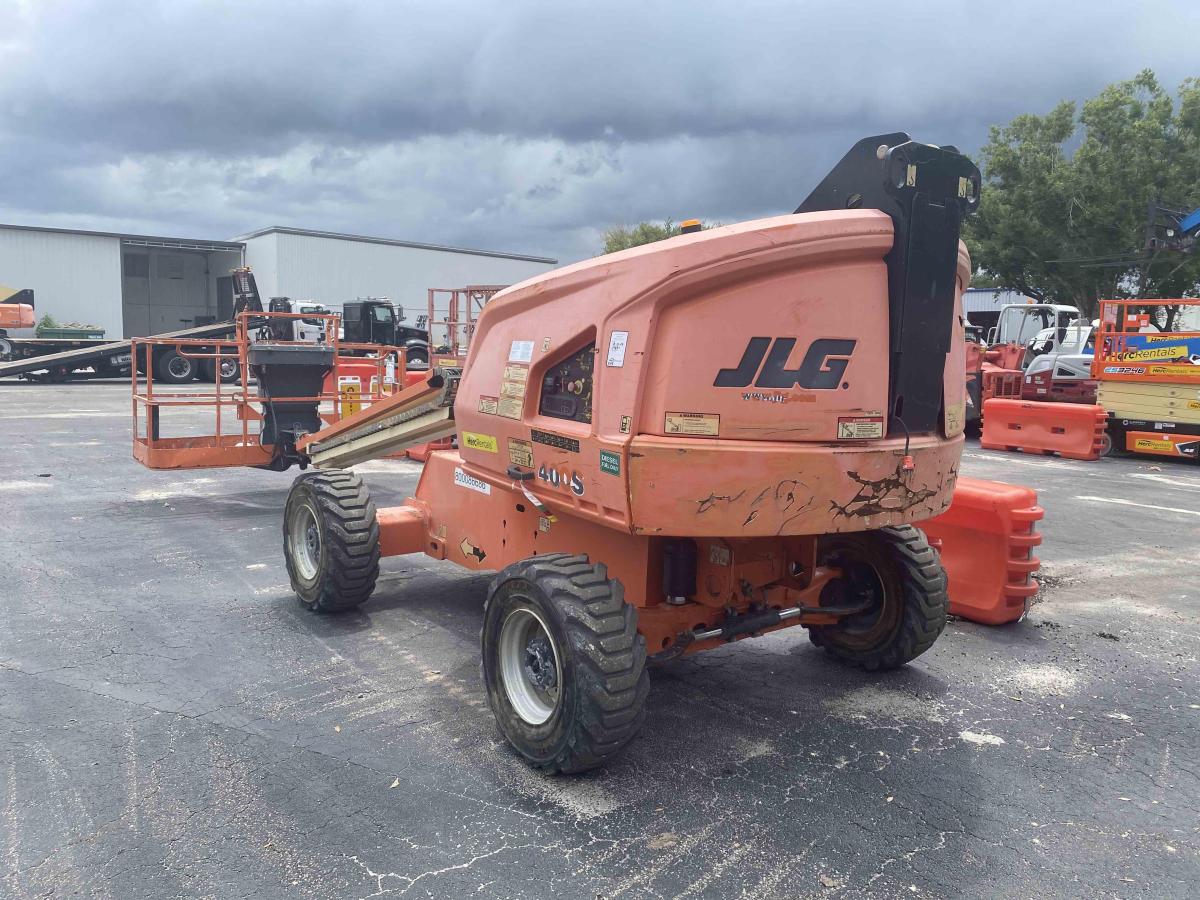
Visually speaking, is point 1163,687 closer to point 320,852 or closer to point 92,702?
point 320,852

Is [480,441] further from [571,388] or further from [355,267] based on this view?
[355,267]

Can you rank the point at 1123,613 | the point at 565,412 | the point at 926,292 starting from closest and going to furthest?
1. the point at 926,292
2. the point at 565,412
3. the point at 1123,613

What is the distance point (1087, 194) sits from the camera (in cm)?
2798

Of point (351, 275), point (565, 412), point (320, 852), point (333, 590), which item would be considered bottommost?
point (320, 852)

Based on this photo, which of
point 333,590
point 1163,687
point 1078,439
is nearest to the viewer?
point 1163,687

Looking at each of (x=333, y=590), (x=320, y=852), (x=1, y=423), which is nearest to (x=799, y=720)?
(x=320, y=852)

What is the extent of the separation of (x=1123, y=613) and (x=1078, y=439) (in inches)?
377

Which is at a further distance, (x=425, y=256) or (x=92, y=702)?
(x=425, y=256)

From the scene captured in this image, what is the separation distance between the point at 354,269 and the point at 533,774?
153 ft

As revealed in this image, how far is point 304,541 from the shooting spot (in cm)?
631

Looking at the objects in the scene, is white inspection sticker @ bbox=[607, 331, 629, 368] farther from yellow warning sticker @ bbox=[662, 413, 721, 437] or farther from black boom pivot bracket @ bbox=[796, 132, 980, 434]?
black boom pivot bracket @ bbox=[796, 132, 980, 434]

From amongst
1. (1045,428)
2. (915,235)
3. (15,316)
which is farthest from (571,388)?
(15,316)

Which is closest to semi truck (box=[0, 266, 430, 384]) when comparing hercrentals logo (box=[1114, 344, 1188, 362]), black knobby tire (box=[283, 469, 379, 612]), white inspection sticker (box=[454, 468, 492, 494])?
hercrentals logo (box=[1114, 344, 1188, 362])

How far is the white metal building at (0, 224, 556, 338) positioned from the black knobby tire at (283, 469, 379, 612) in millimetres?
33843
